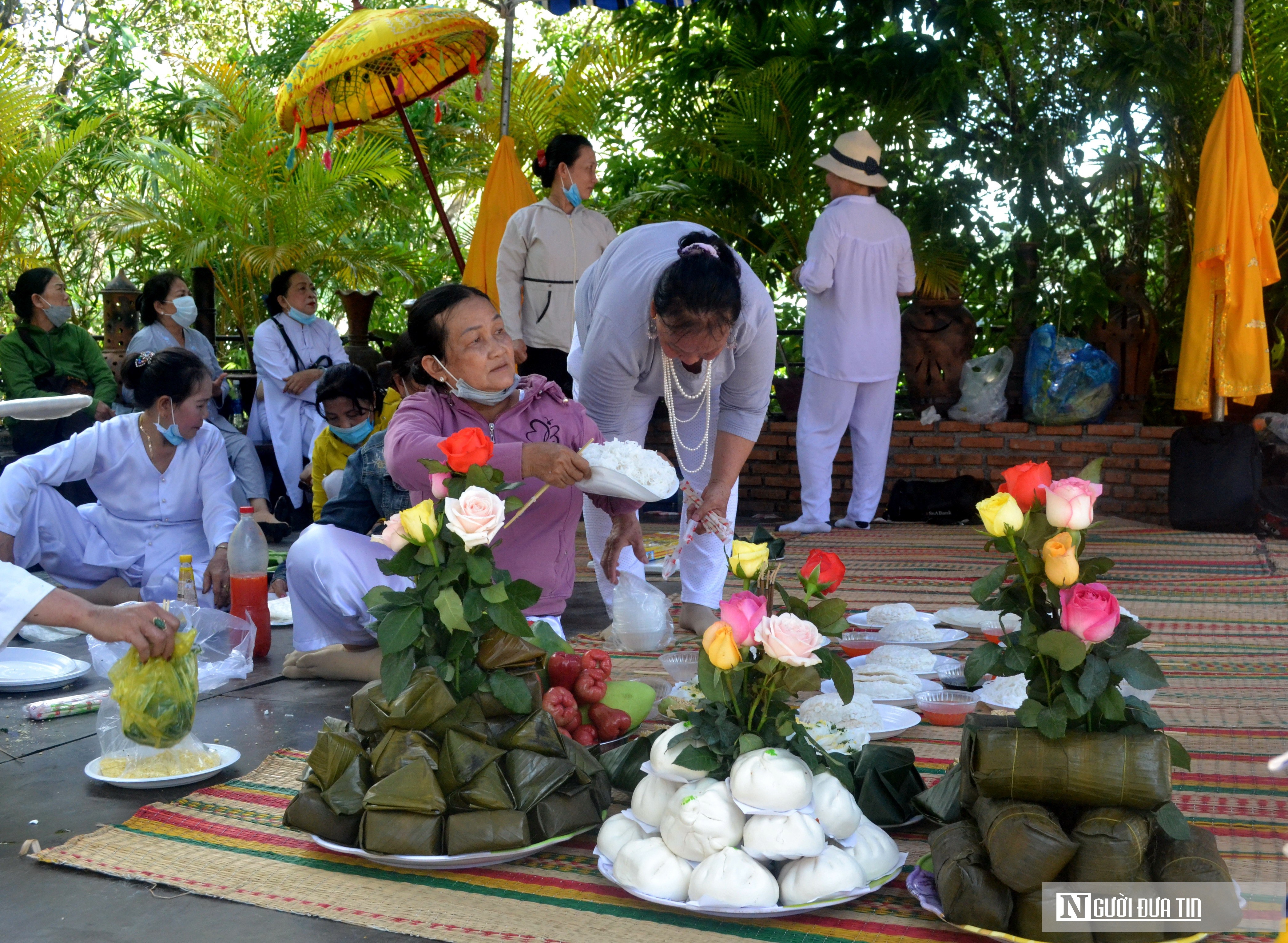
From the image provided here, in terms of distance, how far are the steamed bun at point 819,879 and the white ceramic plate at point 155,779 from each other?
1.55 meters

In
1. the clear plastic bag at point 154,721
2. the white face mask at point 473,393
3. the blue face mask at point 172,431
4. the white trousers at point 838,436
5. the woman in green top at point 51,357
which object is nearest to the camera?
the clear plastic bag at point 154,721

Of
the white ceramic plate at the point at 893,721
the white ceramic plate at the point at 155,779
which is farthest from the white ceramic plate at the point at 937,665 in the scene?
the white ceramic plate at the point at 155,779

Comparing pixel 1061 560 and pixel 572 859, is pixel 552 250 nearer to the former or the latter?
pixel 572 859

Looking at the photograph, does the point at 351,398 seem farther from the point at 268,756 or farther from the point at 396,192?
the point at 396,192

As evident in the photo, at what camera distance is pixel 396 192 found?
1212 centimetres

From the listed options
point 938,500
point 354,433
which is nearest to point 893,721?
point 354,433

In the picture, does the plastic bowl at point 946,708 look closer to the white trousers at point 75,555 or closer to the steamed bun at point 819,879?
the steamed bun at point 819,879

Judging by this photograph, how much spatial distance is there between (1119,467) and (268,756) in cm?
604

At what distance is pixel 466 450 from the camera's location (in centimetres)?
233


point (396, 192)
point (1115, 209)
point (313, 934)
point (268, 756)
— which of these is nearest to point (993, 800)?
point (313, 934)

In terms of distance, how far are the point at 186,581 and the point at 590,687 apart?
1.88 m

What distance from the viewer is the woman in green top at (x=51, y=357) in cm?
696

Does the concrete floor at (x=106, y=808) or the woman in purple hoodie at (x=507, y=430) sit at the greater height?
the woman in purple hoodie at (x=507, y=430)

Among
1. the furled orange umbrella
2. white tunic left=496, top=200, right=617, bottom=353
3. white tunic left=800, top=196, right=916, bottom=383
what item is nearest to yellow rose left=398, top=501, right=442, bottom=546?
white tunic left=496, top=200, right=617, bottom=353
